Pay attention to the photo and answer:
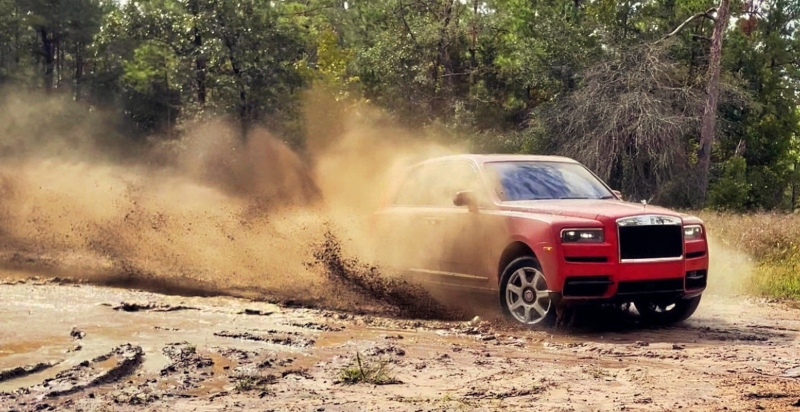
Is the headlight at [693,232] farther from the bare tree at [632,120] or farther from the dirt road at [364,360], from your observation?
the bare tree at [632,120]

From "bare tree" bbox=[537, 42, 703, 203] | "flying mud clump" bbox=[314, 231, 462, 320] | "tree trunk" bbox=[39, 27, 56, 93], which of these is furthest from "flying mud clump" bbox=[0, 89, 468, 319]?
"tree trunk" bbox=[39, 27, 56, 93]

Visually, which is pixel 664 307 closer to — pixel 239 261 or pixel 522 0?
pixel 239 261

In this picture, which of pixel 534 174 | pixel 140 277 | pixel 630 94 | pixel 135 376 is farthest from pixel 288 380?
pixel 630 94

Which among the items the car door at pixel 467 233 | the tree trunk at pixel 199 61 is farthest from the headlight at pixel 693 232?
the tree trunk at pixel 199 61

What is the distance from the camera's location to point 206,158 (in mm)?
36500

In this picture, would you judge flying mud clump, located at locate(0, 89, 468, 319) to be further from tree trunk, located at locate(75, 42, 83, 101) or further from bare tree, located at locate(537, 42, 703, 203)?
tree trunk, located at locate(75, 42, 83, 101)

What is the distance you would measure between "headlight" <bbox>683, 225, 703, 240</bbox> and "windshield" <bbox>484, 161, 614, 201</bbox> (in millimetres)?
1104

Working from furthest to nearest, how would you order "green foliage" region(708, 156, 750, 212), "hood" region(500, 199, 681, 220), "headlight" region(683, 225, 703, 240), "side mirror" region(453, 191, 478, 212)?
1. "green foliage" region(708, 156, 750, 212)
2. "side mirror" region(453, 191, 478, 212)
3. "headlight" region(683, 225, 703, 240)
4. "hood" region(500, 199, 681, 220)

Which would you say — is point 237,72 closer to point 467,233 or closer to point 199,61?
point 199,61

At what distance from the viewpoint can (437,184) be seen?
425 inches

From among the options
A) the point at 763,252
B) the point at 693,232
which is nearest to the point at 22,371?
the point at 693,232

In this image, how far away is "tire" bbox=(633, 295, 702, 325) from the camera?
973cm

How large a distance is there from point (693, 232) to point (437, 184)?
2838 mm

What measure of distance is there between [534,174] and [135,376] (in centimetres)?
514
